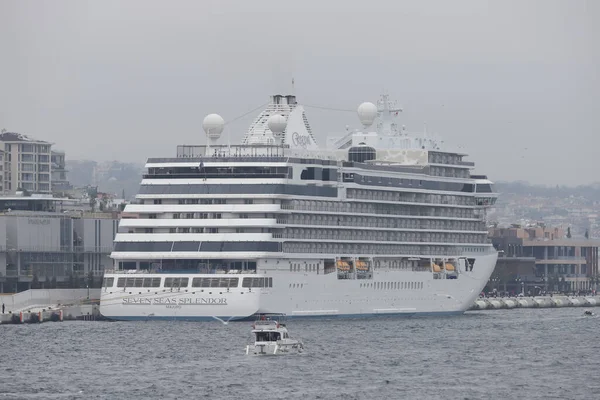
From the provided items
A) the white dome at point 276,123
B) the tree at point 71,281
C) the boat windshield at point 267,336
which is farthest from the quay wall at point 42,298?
the boat windshield at point 267,336

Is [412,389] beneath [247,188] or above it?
beneath

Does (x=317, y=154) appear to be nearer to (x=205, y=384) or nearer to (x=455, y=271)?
(x=455, y=271)

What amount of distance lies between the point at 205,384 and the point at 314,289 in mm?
36592

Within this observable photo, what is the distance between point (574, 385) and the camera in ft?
256

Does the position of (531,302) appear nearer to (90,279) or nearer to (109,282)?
(90,279)

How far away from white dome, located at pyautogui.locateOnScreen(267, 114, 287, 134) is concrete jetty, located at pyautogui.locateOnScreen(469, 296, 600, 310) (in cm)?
4184

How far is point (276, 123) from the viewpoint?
118375 mm

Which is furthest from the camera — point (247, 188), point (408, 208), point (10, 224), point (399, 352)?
point (10, 224)

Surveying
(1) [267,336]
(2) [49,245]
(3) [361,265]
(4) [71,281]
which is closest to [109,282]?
(3) [361,265]

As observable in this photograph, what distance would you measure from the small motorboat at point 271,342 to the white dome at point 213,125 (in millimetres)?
32389

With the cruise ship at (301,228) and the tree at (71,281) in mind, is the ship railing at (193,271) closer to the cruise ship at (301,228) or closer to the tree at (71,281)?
the cruise ship at (301,228)

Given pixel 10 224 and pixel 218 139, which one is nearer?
pixel 218 139

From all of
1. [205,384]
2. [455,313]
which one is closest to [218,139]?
[455,313]

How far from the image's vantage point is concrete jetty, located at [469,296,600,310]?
159125 millimetres
